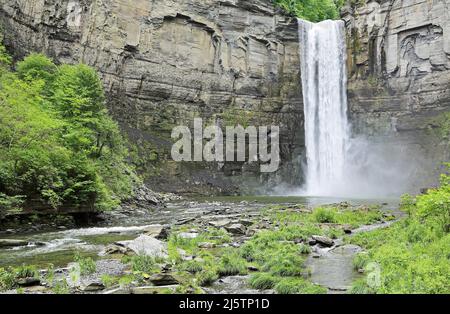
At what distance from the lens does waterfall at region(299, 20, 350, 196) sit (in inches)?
1909

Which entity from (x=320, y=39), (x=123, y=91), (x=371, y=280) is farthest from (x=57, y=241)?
(x=320, y=39)

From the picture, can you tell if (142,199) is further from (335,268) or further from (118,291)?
(118,291)

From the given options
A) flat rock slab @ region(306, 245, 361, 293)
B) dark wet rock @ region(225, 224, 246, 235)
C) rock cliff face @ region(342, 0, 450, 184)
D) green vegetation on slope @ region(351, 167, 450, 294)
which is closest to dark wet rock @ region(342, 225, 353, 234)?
green vegetation on slope @ region(351, 167, 450, 294)

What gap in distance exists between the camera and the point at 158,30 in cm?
4644

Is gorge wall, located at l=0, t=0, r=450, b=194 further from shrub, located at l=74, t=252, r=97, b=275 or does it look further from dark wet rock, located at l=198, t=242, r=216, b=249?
shrub, located at l=74, t=252, r=97, b=275

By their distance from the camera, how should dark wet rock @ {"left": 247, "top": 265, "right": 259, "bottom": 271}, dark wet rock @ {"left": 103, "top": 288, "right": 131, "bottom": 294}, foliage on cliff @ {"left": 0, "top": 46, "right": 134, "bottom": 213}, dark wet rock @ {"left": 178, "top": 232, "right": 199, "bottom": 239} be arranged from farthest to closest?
foliage on cliff @ {"left": 0, "top": 46, "right": 134, "bottom": 213}, dark wet rock @ {"left": 178, "top": 232, "right": 199, "bottom": 239}, dark wet rock @ {"left": 247, "top": 265, "right": 259, "bottom": 271}, dark wet rock @ {"left": 103, "top": 288, "right": 131, "bottom": 294}

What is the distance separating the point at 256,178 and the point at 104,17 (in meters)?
25.6

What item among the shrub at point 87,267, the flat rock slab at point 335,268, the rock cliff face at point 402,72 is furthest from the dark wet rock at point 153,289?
the rock cliff face at point 402,72

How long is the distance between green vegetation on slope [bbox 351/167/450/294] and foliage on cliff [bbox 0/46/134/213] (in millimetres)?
12744

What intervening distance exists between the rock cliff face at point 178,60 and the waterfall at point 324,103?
1.75 meters

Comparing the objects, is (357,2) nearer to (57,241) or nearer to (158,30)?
(158,30)

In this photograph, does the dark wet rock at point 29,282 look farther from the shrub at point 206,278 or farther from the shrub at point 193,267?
the shrub at point 206,278

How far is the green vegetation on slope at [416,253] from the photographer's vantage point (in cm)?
613

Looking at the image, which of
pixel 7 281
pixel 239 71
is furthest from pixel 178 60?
pixel 7 281
